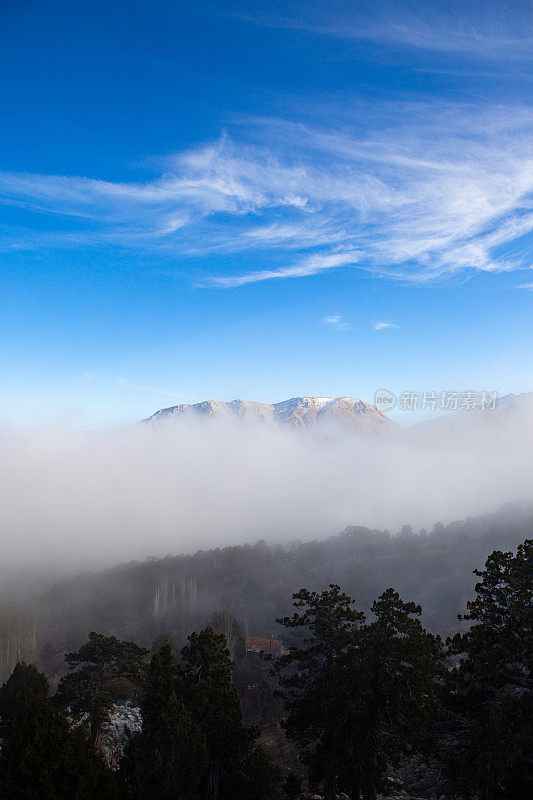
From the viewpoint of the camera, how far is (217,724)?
915 inches

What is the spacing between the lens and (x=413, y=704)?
63.9 ft

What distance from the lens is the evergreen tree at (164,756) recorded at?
19375mm

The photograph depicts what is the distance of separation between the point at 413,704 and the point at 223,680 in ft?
35.7

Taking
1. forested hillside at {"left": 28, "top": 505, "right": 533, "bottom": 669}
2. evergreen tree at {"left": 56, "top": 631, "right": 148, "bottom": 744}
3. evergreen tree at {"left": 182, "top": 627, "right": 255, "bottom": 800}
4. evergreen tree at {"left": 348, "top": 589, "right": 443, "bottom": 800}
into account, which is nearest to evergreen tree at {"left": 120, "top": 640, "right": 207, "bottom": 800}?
evergreen tree at {"left": 182, "top": 627, "right": 255, "bottom": 800}

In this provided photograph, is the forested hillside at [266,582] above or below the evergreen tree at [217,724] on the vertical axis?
below

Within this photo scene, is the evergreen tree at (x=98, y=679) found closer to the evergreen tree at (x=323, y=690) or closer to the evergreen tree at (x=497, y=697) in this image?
the evergreen tree at (x=323, y=690)

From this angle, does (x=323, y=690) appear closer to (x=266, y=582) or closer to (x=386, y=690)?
(x=386, y=690)

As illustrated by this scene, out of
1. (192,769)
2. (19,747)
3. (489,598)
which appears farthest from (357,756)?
(19,747)

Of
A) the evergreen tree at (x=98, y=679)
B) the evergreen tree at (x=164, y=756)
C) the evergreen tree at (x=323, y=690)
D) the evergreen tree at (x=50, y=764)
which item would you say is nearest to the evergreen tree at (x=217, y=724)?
the evergreen tree at (x=164, y=756)

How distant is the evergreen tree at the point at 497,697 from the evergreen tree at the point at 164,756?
1172cm

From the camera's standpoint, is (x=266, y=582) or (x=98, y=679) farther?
(x=266, y=582)

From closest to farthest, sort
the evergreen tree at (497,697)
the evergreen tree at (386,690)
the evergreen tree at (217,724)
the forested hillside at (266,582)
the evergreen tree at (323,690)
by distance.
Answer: the evergreen tree at (497,697) < the evergreen tree at (386,690) < the evergreen tree at (323,690) < the evergreen tree at (217,724) < the forested hillside at (266,582)

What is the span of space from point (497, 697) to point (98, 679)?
2772 cm

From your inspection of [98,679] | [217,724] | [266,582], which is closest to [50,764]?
[217,724]
